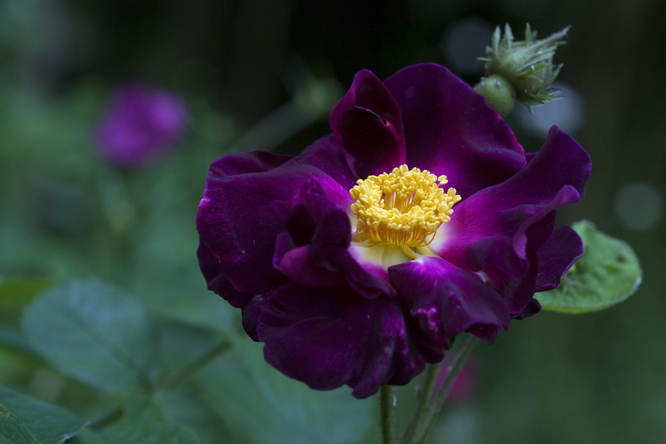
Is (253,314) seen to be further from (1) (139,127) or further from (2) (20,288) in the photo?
(1) (139,127)

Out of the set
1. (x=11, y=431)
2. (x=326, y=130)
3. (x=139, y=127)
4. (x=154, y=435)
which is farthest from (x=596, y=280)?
(x=326, y=130)

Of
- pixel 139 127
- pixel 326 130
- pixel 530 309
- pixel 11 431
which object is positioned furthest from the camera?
pixel 326 130

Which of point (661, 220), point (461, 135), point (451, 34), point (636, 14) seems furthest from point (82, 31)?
point (461, 135)

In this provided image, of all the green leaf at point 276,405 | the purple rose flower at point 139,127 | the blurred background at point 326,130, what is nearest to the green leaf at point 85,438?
the green leaf at point 276,405

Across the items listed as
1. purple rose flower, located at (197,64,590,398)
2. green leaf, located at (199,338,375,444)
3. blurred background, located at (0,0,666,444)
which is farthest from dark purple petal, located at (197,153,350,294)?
blurred background, located at (0,0,666,444)

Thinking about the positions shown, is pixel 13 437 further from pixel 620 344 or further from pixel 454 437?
pixel 620 344

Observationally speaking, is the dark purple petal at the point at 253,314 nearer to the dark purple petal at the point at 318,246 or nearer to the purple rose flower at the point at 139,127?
the dark purple petal at the point at 318,246

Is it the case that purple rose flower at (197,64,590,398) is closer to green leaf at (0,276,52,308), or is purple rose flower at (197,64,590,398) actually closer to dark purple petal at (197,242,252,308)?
dark purple petal at (197,242,252,308)
